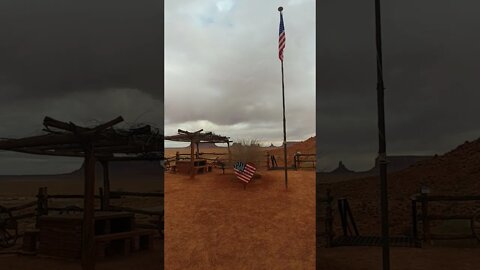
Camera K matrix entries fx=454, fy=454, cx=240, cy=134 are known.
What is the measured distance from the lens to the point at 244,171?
13.8 m

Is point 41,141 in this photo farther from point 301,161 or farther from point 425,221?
point 301,161

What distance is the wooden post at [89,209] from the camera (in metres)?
4.39

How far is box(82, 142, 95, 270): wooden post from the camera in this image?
439 cm

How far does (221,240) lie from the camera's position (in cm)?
939

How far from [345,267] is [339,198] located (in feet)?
6.23

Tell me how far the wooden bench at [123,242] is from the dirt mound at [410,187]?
3074mm

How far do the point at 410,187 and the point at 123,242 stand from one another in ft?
15.5

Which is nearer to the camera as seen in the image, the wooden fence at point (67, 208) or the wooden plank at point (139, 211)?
the wooden fence at point (67, 208)

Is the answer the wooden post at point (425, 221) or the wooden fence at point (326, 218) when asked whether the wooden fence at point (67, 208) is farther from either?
the wooden post at point (425, 221)

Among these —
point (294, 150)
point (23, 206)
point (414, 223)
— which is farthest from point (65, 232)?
point (294, 150)

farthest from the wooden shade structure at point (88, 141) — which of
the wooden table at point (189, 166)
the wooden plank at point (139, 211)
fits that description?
the wooden table at point (189, 166)

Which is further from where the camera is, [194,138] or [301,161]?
[301,161]

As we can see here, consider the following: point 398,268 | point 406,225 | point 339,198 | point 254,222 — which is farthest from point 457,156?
point 254,222

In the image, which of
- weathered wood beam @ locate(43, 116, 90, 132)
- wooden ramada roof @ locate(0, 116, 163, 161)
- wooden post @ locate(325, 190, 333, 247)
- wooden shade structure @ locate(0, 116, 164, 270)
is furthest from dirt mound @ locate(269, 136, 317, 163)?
weathered wood beam @ locate(43, 116, 90, 132)
